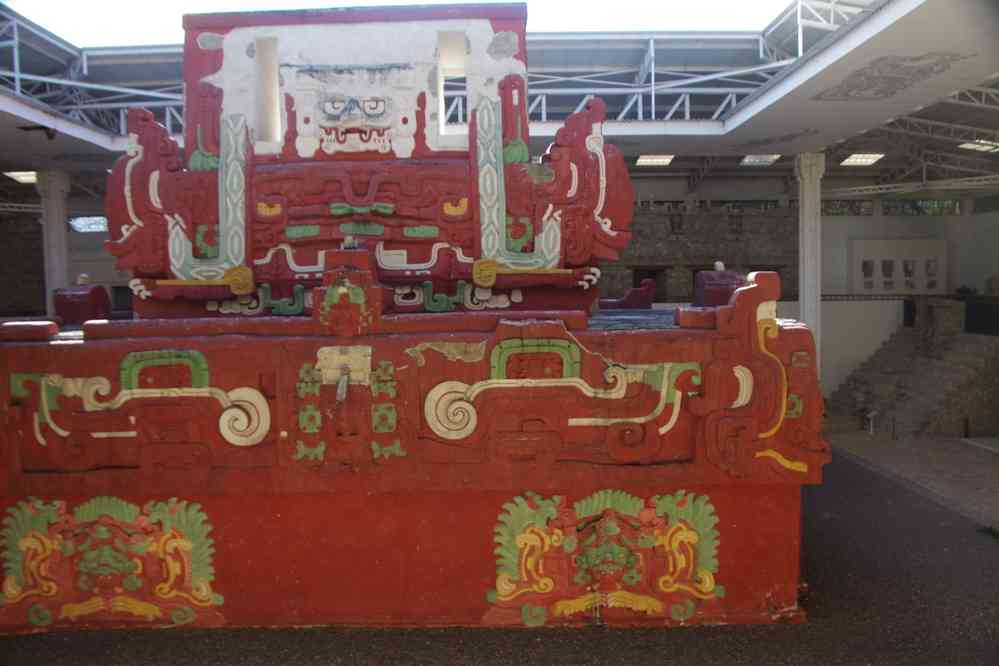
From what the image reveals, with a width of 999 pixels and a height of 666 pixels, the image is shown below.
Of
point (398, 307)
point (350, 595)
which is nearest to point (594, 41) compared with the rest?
point (398, 307)

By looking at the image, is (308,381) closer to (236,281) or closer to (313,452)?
(313,452)

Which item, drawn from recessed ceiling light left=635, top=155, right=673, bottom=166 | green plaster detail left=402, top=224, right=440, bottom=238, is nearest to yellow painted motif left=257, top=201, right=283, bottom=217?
green plaster detail left=402, top=224, right=440, bottom=238

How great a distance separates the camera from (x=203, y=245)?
600 cm

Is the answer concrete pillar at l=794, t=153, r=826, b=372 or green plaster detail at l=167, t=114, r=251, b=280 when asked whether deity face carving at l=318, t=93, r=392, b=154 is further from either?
concrete pillar at l=794, t=153, r=826, b=372

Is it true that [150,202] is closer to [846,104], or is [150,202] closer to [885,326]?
[846,104]

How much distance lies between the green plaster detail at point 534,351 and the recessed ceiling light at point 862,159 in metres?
17.7

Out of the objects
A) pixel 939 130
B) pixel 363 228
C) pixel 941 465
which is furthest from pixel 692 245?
pixel 363 228

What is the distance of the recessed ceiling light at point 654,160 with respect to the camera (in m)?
18.2

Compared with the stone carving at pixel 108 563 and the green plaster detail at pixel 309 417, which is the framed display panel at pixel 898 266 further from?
the stone carving at pixel 108 563

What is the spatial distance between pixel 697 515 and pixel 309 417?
2708 millimetres

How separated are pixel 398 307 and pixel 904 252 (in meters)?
19.9

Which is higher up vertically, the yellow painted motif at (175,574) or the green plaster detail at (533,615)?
the yellow painted motif at (175,574)

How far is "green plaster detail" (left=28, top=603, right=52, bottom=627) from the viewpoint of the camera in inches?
188

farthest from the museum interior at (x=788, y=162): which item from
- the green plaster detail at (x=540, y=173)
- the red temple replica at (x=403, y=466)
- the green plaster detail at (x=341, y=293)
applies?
the red temple replica at (x=403, y=466)
